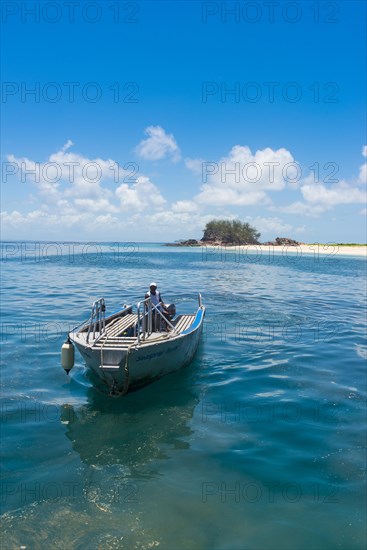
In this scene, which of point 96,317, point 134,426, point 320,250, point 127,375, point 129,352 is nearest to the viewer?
point 134,426

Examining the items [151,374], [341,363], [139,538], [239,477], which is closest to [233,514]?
[239,477]

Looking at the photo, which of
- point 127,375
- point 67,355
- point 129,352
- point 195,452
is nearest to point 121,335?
point 67,355

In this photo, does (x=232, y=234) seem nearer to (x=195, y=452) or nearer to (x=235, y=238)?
(x=235, y=238)

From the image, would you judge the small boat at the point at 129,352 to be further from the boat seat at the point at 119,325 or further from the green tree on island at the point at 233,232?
the green tree on island at the point at 233,232

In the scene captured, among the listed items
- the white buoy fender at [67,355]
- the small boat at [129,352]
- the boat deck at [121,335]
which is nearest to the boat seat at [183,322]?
the boat deck at [121,335]

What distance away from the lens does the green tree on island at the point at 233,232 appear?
153375 mm

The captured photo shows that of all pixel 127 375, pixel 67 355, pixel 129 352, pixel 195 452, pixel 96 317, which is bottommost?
pixel 195 452

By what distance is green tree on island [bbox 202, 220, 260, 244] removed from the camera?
15338 cm

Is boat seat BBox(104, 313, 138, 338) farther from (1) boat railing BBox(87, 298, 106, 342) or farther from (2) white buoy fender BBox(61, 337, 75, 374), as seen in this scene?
(2) white buoy fender BBox(61, 337, 75, 374)

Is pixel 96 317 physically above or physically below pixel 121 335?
above

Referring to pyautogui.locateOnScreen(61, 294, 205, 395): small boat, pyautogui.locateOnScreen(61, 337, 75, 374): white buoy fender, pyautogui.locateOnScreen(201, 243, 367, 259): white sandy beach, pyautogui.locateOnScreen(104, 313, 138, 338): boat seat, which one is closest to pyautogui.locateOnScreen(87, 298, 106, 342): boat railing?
pyautogui.locateOnScreen(61, 294, 205, 395): small boat

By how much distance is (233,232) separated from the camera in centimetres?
15438

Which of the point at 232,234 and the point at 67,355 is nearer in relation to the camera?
the point at 67,355

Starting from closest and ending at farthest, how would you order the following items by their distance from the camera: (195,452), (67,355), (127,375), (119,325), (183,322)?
(195,452) < (127,375) < (67,355) < (119,325) < (183,322)
